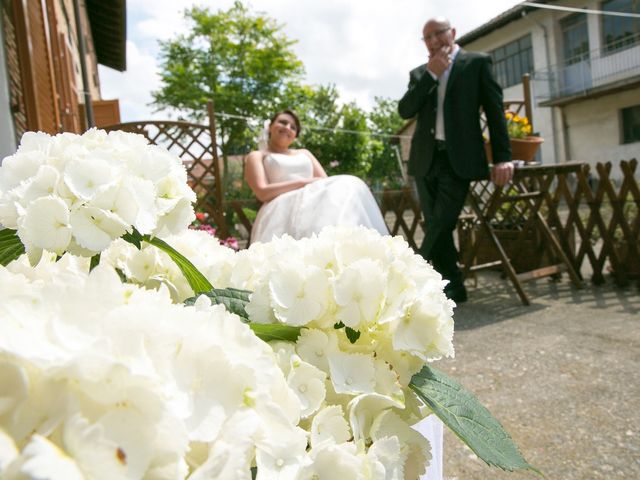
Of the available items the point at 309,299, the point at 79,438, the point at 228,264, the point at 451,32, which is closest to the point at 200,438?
the point at 79,438

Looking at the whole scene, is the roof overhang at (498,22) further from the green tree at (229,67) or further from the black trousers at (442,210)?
the black trousers at (442,210)

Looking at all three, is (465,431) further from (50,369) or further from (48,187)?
(48,187)

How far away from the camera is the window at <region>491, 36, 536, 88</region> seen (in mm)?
22719

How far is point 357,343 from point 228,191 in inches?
623

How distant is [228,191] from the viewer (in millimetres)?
16203

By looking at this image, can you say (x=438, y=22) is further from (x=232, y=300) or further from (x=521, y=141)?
(x=232, y=300)

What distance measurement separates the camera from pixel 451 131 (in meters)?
4.54

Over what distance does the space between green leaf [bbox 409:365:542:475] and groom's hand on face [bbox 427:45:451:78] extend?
408 cm

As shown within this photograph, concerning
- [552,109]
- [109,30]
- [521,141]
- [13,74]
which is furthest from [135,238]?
[552,109]

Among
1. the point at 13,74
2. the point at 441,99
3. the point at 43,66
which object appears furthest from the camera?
the point at 441,99

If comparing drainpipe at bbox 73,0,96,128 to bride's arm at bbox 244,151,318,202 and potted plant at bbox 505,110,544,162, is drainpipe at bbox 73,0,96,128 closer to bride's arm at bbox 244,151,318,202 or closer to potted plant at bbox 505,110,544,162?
bride's arm at bbox 244,151,318,202

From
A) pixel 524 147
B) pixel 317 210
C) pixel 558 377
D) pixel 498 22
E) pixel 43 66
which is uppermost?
pixel 498 22

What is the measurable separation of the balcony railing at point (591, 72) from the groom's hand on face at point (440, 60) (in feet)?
56.8

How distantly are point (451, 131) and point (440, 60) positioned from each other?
0.54m
